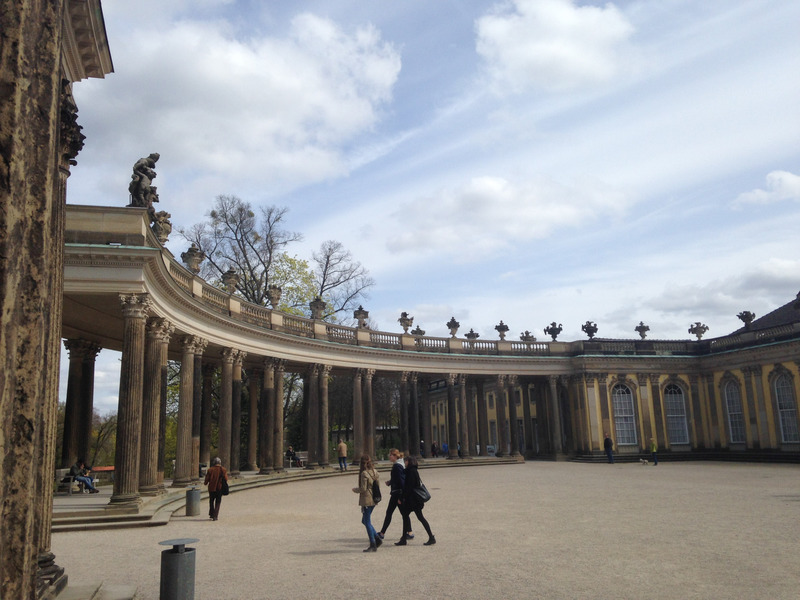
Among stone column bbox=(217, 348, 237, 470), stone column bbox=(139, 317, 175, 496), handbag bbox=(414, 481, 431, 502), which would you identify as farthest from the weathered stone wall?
stone column bbox=(217, 348, 237, 470)

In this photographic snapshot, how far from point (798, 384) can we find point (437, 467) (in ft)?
70.8

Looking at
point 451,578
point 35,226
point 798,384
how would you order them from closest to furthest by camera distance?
point 35,226 < point 451,578 < point 798,384

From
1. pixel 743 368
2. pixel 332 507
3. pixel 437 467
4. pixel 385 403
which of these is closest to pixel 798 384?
pixel 743 368

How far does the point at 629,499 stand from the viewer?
726 inches

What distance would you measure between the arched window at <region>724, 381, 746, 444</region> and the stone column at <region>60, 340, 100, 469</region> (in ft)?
125

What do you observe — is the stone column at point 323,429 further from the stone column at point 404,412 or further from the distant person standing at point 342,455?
the stone column at point 404,412

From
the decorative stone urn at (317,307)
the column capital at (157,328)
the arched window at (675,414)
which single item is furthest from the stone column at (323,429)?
the arched window at (675,414)

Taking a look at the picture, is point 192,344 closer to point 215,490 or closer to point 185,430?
point 185,430

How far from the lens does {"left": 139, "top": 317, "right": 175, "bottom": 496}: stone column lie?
61.1 ft

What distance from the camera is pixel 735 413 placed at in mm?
42188

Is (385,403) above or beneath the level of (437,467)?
above

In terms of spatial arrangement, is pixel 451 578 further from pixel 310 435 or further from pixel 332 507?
pixel 310 435

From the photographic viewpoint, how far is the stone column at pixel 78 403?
915 inches

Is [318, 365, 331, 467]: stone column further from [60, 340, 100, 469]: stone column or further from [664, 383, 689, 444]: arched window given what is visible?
[664, 383, 689, 444]: arched window
